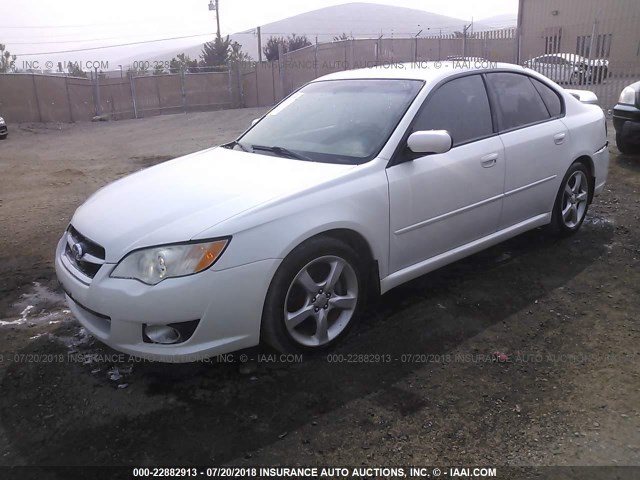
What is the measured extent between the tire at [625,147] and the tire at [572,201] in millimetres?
3650

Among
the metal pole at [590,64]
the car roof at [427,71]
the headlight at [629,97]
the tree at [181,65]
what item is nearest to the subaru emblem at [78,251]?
the car roof at [427,71]

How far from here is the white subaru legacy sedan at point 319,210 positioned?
2844 millimetres

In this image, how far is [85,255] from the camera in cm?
310

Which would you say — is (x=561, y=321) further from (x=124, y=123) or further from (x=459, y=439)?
(x=124, y=123)

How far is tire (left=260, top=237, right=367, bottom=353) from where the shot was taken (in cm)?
301

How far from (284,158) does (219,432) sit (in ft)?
5.95

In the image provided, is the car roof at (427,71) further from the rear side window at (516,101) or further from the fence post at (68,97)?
the fence post at (68,97)

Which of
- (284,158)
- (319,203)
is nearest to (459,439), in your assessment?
(319,203)

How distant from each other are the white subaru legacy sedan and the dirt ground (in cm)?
29

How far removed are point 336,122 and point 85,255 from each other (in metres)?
1.87

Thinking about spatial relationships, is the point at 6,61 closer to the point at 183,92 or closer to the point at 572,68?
the point at 183,92

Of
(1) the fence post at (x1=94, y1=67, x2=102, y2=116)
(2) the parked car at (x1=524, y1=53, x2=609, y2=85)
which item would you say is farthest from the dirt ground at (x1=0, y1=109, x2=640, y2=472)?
(1) the fence post at (x1=94, y1=67, x2=102, y2=116)

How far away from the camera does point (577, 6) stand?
27.3 metres

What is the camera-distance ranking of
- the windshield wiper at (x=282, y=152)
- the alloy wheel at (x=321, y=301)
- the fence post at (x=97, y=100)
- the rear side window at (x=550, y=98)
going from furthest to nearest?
the fence post at (x=97, y=100)
the rear side window at (x=550, y=98)
the windshield wiper at (x=282, y=152)
the alloy wheel at (x=321, y=301)
